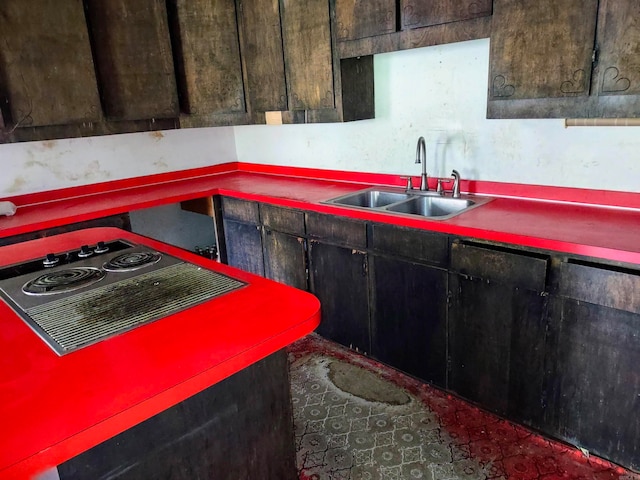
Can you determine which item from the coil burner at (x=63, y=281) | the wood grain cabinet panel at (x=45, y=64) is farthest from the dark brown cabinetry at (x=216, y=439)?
the wood grain cabinet panel at (x=45, y=64)

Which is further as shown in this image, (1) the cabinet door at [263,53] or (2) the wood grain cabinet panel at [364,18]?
(1) the cabinet door at [263,53]

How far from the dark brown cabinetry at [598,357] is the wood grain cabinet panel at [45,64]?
2770 mm

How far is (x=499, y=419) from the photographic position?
2225 millimetres

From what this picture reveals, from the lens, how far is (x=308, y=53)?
2.88 meters

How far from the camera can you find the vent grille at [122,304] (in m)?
1.26

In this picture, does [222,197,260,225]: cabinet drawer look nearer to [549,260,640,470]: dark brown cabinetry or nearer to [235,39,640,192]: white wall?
[235,39,640,192]: white wall

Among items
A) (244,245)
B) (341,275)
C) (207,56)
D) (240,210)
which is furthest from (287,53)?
(341,275)

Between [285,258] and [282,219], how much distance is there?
253 millimetres

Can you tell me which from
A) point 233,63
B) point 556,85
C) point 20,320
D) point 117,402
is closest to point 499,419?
point 556,85

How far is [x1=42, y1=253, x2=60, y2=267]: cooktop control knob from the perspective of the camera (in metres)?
1.83

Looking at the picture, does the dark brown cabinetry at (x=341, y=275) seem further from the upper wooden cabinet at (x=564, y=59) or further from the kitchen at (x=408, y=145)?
the upper wooden cabinet at (x=564, y=59)

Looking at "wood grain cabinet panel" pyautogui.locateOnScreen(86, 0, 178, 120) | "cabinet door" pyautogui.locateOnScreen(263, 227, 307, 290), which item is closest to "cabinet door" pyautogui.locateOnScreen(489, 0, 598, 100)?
"cabinet door" pyautogui.locateOnScreen(263, 227, 307, 290)

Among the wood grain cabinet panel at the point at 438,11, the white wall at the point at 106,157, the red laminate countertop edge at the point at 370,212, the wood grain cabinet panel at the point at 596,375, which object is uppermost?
the wood grain cabinet panel at the point at 438,11

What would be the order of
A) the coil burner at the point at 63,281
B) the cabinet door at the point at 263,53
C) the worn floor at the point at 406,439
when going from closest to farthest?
1. the coil burner at the point at 63,281
2. the worn floor at the point at 406,439
3. the cabinet door at the point at 263,53
